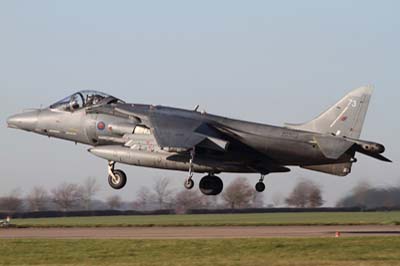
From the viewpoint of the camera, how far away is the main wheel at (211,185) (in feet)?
137

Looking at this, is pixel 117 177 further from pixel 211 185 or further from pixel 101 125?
pixel 211 185

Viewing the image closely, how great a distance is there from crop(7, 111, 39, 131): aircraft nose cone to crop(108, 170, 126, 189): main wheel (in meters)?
4.88

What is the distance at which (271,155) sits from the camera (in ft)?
132

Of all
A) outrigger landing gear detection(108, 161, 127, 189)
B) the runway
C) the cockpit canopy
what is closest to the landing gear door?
the cockpit canopy

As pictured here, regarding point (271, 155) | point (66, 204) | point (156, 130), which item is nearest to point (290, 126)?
point (271, 155)

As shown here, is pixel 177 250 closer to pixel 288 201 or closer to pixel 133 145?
pixel 133 145

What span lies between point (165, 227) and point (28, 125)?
9.53 m

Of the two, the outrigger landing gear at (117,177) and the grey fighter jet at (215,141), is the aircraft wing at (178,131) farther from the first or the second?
the outrigger landing gear at (117,177)

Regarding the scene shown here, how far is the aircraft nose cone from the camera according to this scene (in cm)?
4375

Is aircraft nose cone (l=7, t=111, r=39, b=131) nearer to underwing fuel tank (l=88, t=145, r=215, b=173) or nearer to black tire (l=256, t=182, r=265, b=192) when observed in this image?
underwing fuel tank (l=88, t=145, r=215, b=173)

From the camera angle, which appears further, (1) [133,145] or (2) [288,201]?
(2) [288,201]

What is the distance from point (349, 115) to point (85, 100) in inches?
476

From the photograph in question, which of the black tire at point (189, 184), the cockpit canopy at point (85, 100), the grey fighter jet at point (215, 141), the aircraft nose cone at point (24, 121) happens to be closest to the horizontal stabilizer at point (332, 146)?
the grey fighter jet at point (215, 141)

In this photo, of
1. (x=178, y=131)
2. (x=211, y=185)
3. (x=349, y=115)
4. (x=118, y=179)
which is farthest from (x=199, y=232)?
(x=349, y=115)
